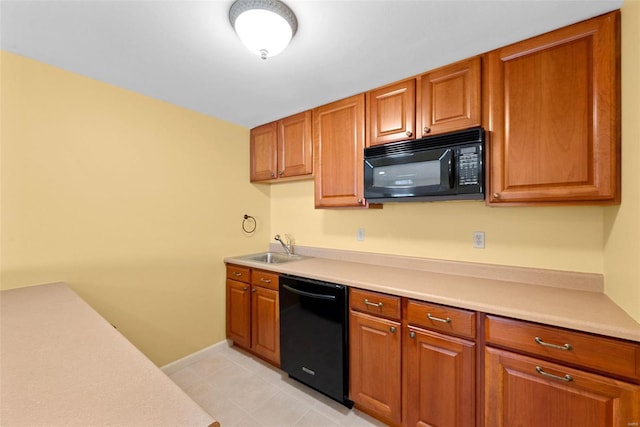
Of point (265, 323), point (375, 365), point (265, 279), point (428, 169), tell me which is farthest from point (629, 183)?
point (265, 323)

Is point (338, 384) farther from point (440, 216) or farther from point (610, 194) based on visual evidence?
point (610, 194)

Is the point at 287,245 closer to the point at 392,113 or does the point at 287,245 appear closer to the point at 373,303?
the point at 373,303

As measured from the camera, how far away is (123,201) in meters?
1.96

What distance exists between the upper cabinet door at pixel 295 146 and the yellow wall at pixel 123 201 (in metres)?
0.52

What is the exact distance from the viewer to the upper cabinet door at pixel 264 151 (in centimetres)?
259

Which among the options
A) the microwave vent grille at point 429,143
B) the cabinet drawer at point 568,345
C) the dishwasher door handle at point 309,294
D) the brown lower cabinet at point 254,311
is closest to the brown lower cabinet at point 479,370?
the cabinet drawer at point 568,345

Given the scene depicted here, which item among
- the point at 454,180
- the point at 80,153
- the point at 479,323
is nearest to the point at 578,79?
the point at 454,180

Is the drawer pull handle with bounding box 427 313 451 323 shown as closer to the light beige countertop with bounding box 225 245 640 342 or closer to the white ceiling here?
the light beige countertop with bounding box 225 245 640 342

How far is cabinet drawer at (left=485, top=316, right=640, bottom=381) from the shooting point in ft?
3.24

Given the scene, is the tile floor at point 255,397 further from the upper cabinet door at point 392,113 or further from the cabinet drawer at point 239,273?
the upper cabinet door at point 392,113

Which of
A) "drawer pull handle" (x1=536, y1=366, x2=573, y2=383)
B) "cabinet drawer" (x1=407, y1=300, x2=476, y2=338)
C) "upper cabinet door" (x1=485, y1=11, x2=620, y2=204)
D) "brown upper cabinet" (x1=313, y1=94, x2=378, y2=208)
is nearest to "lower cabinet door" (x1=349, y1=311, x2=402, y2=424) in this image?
"cabinet drawer" (x1=407, y1=300, x2=476, y2=338)

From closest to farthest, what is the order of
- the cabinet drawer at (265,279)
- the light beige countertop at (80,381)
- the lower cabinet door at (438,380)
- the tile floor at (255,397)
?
the light beige countertop at (80,381) → the lower cabinet door at (438,380) → the tile floor at (255,397) → the cabinet drawer at (265,279)

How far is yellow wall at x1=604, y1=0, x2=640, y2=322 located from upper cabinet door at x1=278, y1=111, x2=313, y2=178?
1821mm

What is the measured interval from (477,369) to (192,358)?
2246 mm
